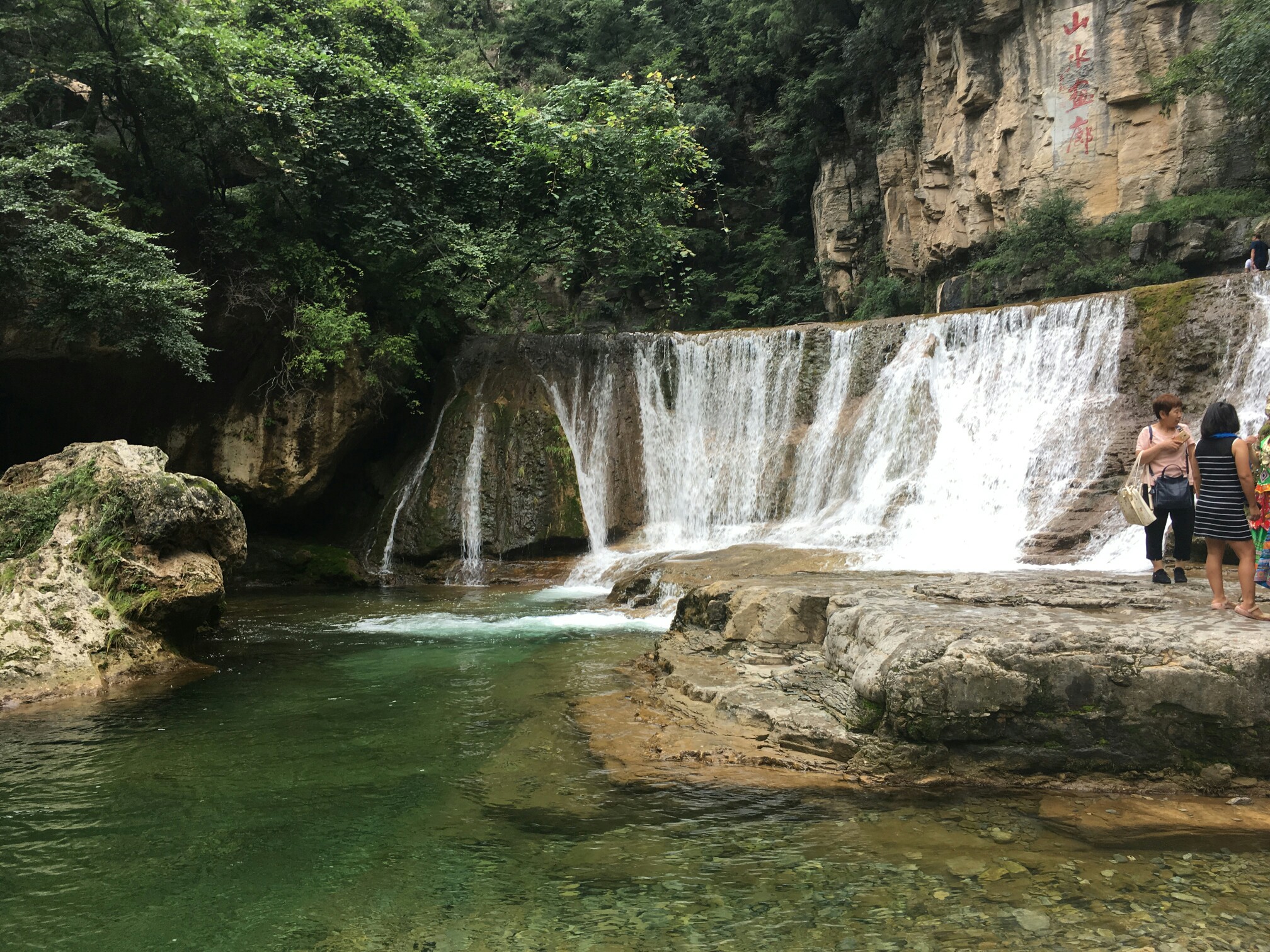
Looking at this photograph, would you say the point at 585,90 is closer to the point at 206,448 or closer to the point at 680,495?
the point at 680,495

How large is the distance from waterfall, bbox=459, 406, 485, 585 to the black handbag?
33.9 feet

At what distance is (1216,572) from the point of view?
4934 mm

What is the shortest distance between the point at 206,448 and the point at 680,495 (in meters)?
8.10

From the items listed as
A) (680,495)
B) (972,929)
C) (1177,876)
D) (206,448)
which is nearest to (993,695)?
(1177,876)

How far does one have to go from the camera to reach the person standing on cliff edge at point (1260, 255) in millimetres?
14555

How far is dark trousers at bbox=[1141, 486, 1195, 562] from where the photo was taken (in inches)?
247

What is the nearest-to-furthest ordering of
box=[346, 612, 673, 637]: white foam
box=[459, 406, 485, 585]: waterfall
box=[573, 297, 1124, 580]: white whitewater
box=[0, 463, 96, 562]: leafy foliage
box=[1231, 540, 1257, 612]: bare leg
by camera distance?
box=[1231, 540, 1257, 612]: bare leg < box=[0, 463, 96, 562]: leafy foliage < box=[346, 612, 673, 637]: white foam < box=[573, 297, 1124, 580]: white whitewater < box=[459, 406, 485, 585]: waterfall

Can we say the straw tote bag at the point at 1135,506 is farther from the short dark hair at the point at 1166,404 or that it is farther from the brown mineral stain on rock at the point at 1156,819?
the brown mineral stain on rock at the point at 1156,819

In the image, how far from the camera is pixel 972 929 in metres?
2.93

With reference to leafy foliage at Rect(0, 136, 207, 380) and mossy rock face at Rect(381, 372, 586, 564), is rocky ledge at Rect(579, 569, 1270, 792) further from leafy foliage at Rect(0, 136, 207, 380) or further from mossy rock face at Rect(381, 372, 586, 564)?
mossy rock face at Rect(381, 372, 586, 564)

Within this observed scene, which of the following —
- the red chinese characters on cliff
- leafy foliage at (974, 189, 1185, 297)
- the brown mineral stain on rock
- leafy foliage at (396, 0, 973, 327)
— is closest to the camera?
the brown mineral stain on rock

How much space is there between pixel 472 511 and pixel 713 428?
15.6 ft

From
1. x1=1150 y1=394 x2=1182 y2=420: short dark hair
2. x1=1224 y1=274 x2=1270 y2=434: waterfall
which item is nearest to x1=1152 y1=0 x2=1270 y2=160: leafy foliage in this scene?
x1=1224 y1=274 x2=1270 y2=434: waterfall

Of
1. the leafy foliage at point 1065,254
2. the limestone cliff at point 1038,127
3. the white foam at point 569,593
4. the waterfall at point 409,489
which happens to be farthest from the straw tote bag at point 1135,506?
the limestone cliff at point 1038,127
